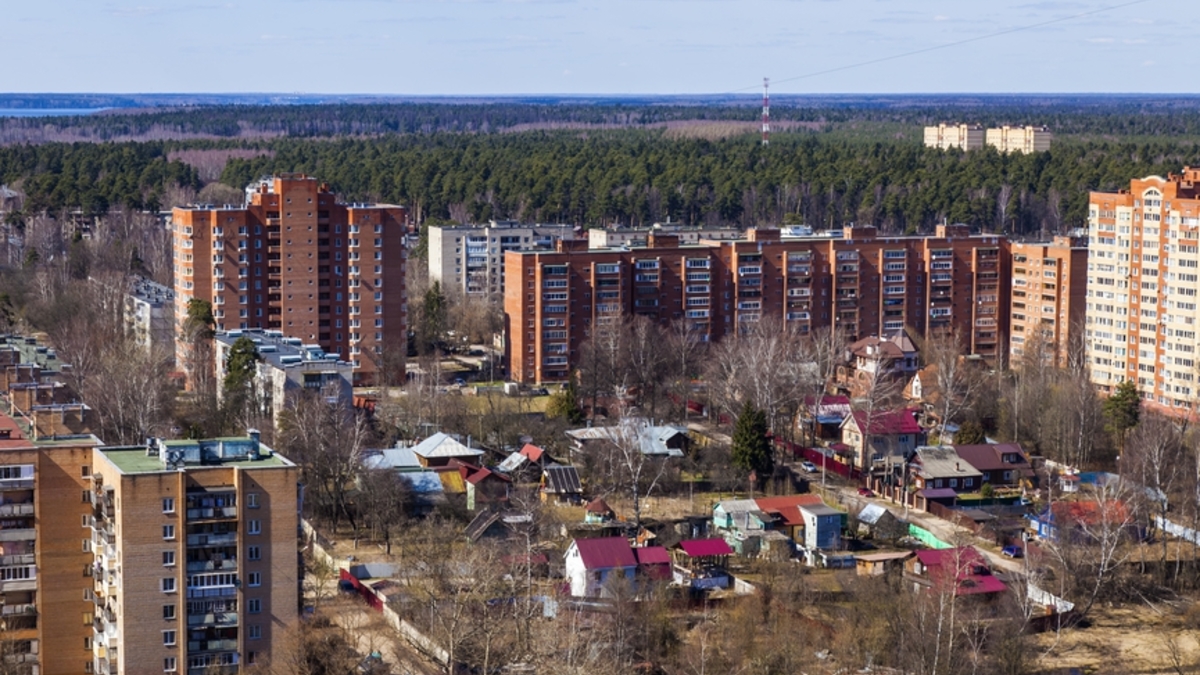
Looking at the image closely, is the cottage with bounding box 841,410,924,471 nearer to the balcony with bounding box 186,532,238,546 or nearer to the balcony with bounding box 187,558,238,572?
the balcony with bounding box 187,558,238,572

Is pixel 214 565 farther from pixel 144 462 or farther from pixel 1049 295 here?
pixel 1049 295

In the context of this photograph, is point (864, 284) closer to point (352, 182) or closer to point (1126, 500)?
point (1126, 500)

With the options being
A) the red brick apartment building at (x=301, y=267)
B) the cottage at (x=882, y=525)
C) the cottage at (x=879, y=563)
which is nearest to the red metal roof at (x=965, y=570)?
the cottage at (x=879, y=563)

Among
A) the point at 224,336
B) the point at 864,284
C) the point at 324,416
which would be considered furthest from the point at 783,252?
the point at 324,416

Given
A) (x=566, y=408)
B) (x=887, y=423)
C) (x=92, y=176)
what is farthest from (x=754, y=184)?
(x=887, y=423)

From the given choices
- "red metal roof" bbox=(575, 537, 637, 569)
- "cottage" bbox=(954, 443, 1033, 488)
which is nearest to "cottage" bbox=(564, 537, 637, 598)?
"red metal roof" bbox=(575, 537, 637, 569)
